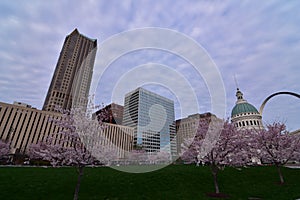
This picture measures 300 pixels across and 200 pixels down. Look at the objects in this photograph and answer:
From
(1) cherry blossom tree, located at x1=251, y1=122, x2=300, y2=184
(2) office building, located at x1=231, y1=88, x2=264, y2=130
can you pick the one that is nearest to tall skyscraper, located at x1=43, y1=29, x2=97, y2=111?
(2) office building, located at x1=231, y1=88, x2=264, y2=130

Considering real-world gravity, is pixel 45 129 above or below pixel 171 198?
above

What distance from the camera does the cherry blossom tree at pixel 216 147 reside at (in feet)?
44.3

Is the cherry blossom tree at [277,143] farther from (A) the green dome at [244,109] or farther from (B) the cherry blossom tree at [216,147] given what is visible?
(A) the green dome at [244,109]

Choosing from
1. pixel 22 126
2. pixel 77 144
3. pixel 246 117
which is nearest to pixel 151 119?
pixel 246 117

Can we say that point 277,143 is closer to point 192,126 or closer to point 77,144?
point 192,126

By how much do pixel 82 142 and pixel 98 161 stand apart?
1.88 metres

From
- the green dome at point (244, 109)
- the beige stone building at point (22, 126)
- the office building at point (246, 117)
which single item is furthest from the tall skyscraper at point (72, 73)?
the office building at point (246, 117)

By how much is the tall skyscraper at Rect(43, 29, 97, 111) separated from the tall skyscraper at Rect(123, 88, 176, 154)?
46.6m

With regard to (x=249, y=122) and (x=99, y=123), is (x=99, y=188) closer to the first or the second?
(x=99, y=123)

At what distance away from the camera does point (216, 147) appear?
13.4 metres

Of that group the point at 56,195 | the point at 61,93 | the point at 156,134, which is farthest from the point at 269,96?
the point at 61,93

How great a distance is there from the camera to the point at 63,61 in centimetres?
13838

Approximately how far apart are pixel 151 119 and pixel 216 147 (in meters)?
92.9

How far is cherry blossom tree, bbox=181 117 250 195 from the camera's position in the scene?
1352cm
